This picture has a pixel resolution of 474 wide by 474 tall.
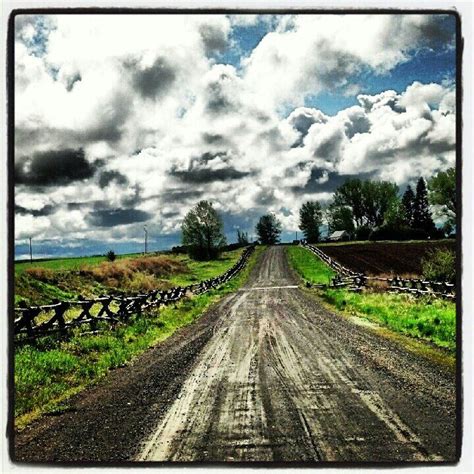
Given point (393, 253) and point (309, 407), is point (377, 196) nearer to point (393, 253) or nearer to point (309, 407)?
point (393, 253)

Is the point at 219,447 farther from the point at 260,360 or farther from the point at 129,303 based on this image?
the point at 129,303

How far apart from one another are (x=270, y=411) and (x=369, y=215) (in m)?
2.86

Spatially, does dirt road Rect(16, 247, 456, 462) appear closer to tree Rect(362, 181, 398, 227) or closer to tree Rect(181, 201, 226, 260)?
tree Rect(181, 201, 226, 260)

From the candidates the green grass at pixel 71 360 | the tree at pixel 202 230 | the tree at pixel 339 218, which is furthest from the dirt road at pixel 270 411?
the tree at pixel 339 218

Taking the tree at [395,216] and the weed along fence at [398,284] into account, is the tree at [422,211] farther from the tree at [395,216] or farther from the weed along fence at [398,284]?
the weed along fence at [398,284]

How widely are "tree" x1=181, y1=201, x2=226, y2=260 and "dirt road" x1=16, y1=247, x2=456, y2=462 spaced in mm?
1873

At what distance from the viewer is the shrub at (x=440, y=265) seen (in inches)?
260

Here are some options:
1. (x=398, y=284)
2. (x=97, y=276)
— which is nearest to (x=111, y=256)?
(x=97, y=276)

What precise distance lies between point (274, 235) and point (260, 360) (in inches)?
99.9

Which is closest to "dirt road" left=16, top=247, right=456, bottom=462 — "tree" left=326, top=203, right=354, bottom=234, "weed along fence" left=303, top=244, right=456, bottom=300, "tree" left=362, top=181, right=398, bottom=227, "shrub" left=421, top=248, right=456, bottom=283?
"weed along fence" left=303, top=244, right=456, bottom=300

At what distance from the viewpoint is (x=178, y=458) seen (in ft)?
17.2

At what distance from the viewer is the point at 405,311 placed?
1185cm
